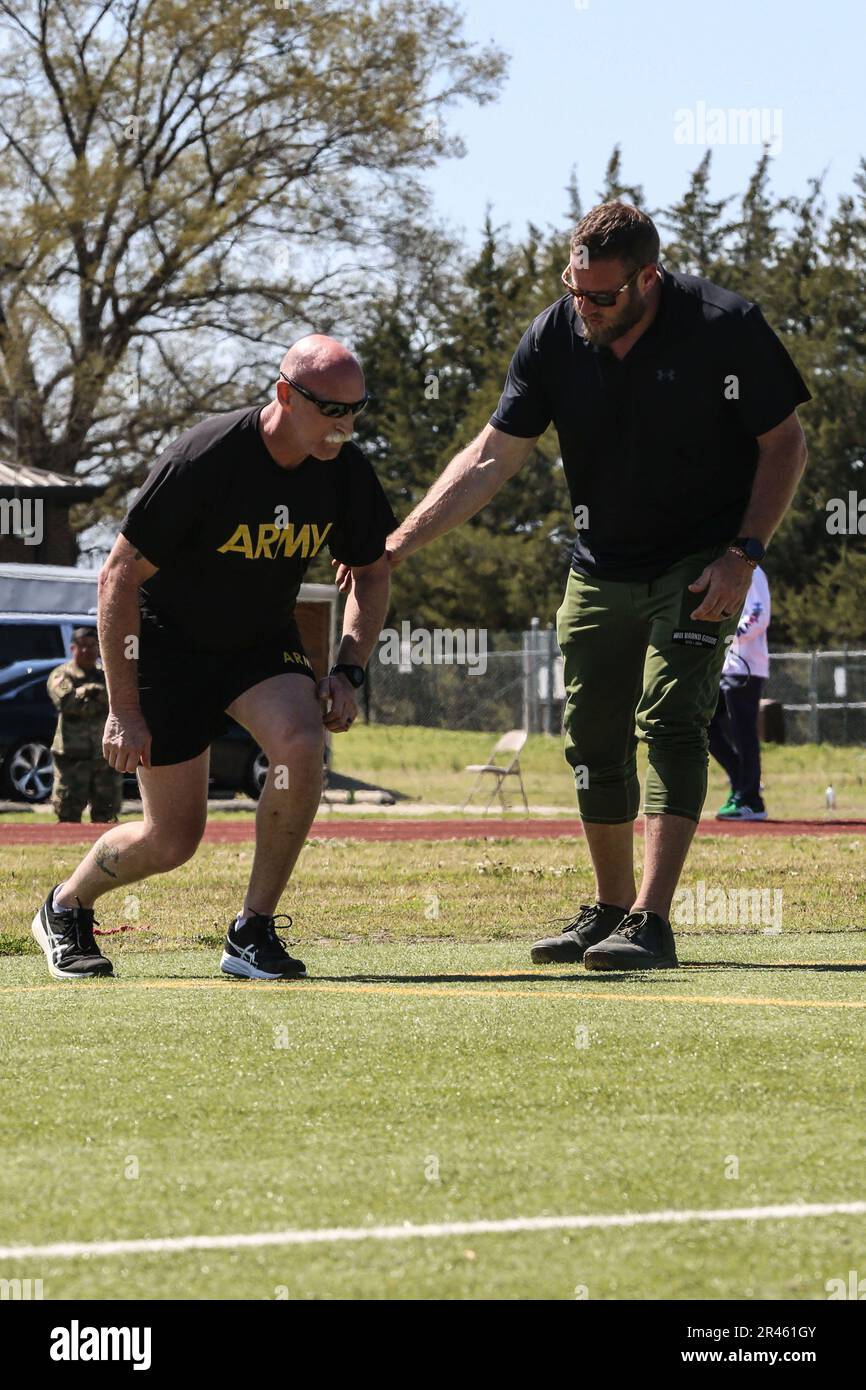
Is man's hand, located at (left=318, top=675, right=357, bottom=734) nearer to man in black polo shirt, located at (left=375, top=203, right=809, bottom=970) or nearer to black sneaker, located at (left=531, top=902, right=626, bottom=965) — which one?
man in black polo shirt, located at (left=375, top=203, right=809, bottom=970)

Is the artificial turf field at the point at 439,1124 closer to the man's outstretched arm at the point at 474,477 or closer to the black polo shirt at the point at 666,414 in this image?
the black polo shirt at the point at 666,414

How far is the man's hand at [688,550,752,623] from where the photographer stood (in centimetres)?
603

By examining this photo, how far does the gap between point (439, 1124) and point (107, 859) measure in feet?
8.82

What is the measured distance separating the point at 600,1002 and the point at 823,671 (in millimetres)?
31776

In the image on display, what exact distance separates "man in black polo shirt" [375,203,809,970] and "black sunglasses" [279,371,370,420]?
2.40 ft

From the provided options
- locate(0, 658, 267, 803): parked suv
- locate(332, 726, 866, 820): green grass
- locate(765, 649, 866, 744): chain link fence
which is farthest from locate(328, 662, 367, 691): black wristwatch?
locate(765, 649, 866, 744): chain link fence

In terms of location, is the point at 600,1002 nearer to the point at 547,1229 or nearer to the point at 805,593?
the point at 547,1229

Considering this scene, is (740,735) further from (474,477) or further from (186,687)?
(186,687)

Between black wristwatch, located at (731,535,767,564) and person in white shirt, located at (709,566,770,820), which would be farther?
person in white shirt, located at (709,566,770,820)

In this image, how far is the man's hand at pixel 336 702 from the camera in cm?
620

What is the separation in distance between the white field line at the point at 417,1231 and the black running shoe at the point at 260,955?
10.4ft

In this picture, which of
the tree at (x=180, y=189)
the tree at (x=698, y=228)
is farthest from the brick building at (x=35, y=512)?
the tree at (x=698, y=228)

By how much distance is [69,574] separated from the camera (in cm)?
2230

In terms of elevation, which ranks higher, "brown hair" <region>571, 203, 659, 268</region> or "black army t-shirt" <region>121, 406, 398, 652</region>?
"brown hair" <region>571, 203, 659, 268</region>
